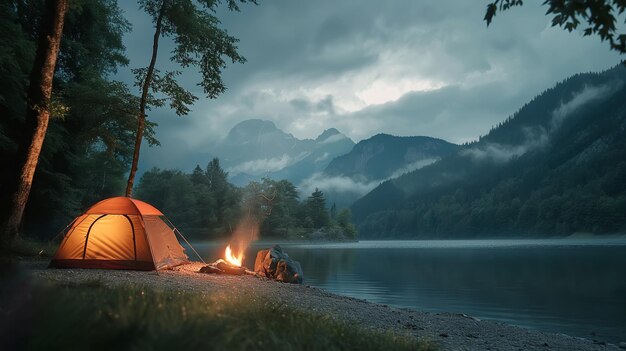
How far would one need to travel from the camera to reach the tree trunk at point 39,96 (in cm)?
1515

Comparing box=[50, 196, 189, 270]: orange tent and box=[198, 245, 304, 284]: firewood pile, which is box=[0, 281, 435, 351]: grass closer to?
box=[50, 196, 189, 270]: orange tent

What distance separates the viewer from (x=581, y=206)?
168 m

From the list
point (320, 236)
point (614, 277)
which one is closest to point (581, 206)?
point (320, 236)

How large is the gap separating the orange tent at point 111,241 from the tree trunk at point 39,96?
3.61 meters

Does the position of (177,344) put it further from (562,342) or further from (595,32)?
(562,342)

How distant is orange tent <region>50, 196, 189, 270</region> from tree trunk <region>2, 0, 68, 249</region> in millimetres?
3612

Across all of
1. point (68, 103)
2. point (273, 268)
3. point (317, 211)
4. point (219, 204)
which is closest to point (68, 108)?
point (68, 103)

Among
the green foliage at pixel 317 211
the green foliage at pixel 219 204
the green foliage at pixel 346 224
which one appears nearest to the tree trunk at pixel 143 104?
the green foliage at pixel 219 204

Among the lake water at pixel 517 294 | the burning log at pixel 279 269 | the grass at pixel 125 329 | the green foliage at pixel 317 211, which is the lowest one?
the lake water at pixel 517 294

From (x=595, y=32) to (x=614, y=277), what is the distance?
3996 cm

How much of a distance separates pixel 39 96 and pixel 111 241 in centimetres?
683

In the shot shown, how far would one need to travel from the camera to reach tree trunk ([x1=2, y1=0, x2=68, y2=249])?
1515 centimetres

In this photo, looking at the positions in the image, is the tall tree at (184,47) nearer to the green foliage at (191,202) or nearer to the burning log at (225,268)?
the burning log at (225,268)

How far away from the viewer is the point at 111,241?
19.5m
